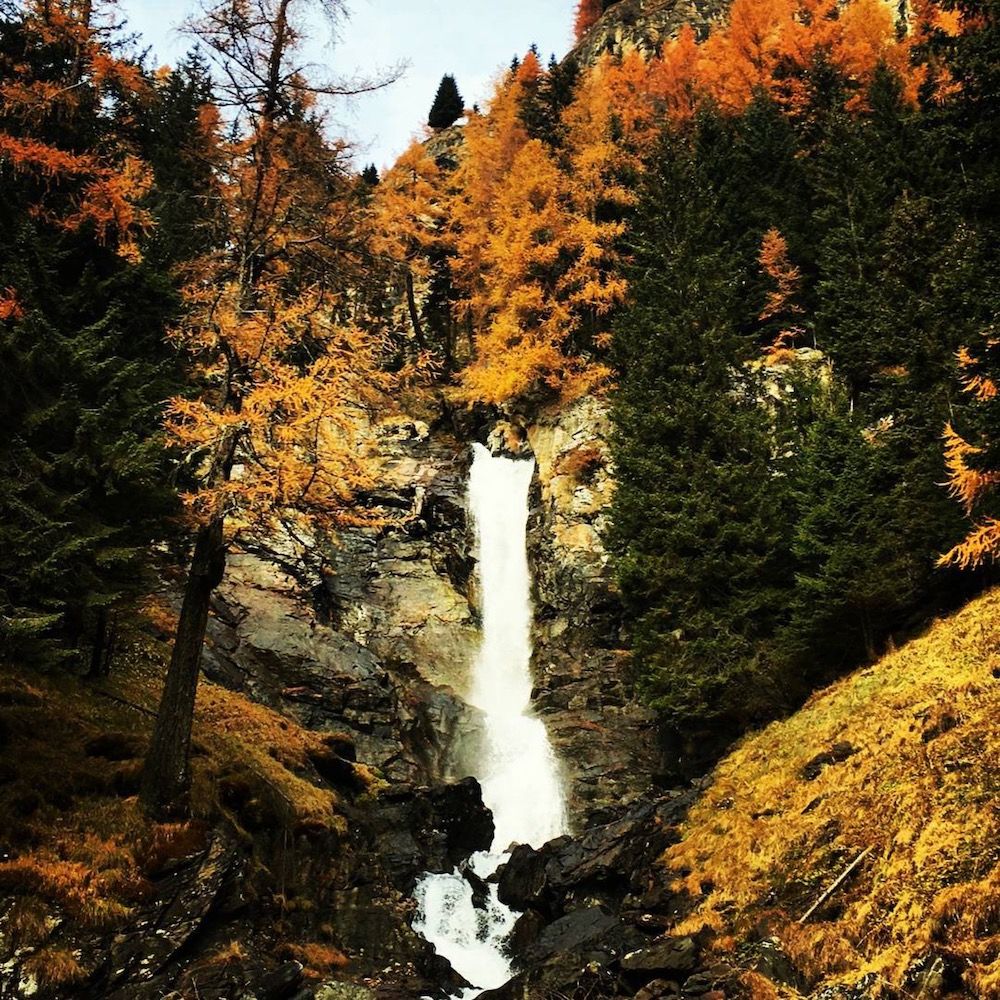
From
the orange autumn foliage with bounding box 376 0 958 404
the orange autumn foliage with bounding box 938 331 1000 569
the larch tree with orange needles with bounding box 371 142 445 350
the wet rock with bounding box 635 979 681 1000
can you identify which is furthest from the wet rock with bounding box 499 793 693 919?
the larch tree with orange needles with bounding box 371 142 445 350

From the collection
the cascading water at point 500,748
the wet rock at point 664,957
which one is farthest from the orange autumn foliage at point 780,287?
the wet rock at point 664,957

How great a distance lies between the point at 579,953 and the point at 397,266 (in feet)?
33.4

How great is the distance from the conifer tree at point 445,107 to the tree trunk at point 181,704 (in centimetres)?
6756

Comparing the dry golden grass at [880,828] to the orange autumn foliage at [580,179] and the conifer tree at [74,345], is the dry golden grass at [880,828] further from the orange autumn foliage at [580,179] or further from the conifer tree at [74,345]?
the orange autumn foliage at [580,179]

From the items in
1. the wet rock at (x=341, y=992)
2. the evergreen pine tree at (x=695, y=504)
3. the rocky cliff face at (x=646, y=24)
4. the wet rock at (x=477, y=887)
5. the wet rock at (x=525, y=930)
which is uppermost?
the rocky cliff face at (x=646, y=24)

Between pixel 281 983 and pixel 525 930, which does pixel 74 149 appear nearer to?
pixel 281 983

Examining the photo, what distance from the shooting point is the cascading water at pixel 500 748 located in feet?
44.1

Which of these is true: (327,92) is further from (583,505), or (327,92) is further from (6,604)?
(583,505)

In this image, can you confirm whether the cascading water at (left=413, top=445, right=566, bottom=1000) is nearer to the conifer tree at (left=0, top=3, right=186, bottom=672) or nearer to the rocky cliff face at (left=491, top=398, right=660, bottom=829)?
the rocky cliff face at (left=491, top=398, right=660, bottom=829)

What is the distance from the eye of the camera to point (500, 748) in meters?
21.7

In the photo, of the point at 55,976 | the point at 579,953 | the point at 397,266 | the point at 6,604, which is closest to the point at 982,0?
the point at 397,266

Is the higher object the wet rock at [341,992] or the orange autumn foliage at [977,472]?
the orange autumn foliage at [977,472]

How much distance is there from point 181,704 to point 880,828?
871 cm

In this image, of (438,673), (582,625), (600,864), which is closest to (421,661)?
(438,673)
